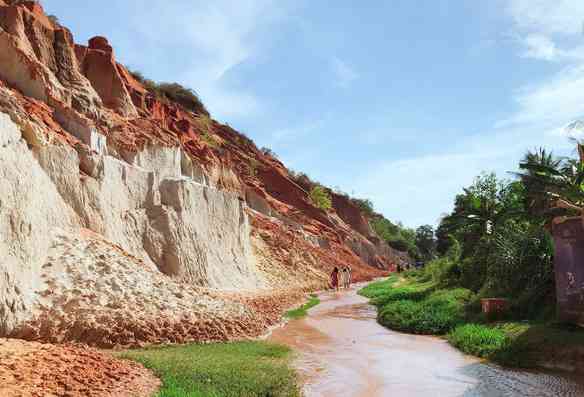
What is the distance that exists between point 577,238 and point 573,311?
172 centimetres

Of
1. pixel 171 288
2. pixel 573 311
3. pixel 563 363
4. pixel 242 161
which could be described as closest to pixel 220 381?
pixel 171 288

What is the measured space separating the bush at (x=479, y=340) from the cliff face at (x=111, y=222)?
5447mm

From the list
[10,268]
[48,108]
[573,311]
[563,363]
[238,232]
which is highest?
[48,108]

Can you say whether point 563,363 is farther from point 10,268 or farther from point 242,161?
point 242,161

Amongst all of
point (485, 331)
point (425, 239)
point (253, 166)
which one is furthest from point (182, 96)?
point (425, 239)

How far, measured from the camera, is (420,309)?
1906 centimetres

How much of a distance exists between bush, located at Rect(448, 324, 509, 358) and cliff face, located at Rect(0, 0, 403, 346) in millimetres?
5447

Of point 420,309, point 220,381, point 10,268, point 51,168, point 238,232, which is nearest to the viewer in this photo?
point 220,381

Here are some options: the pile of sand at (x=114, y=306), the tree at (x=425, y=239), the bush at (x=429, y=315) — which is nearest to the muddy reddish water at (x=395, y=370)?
the bush at (x=429, y=315)

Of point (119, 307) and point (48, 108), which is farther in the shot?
point (48, 108)

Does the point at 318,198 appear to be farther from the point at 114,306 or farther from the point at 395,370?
the point at 395,370

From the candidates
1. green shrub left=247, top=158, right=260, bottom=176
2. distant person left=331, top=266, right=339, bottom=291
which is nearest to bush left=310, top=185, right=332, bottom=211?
green shrub left=247, top=158, right=260, bottom=176

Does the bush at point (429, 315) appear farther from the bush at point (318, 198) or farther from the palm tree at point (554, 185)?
the bush at point (318, 198)

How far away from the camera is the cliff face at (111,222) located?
11.3m
